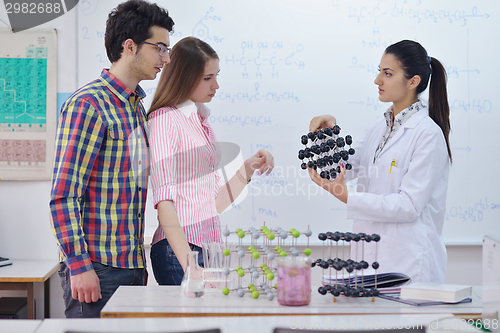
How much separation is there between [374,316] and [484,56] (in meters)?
2.23

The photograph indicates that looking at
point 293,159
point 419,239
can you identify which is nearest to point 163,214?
point 419,239

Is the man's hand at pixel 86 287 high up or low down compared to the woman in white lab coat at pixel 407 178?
down

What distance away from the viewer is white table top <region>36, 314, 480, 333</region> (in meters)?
1.04

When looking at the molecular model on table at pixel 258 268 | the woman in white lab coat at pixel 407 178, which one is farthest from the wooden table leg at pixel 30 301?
the woman in white lab coat at pixel 407 178

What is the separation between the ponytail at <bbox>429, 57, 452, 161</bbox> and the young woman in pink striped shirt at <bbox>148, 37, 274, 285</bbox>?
3.20 ft

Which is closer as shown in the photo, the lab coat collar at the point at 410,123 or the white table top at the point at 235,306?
the white table top at the point at 235,306

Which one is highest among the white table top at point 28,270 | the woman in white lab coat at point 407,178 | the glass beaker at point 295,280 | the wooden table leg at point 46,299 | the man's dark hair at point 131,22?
the man's dark hair at point 131,22

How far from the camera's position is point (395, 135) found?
186 centimetres

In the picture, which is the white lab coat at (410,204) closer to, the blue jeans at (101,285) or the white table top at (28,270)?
the blue jeans at (101,285)

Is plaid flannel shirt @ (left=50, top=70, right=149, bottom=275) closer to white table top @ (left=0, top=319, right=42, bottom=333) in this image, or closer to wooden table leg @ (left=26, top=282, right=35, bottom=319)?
white table top @ (left=0, top=319, right=42, bottom=333)

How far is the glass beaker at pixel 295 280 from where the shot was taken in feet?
4.02

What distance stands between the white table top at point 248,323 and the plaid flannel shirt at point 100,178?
31cm

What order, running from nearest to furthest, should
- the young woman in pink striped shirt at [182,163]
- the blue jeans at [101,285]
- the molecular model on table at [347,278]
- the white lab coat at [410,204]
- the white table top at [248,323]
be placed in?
the white table top at [248,323], the molecular model on table at [347,278], the blue jeans at [101,285], the young woman in pink striped shirt at [182,163], the white lab coat at [410,204]

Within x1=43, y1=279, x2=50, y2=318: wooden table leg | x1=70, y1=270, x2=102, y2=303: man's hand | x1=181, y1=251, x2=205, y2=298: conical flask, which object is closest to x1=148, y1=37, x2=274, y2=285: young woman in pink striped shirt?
x1=181, y1=251, x2=205, y2=298: conical flask
